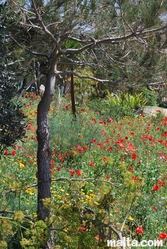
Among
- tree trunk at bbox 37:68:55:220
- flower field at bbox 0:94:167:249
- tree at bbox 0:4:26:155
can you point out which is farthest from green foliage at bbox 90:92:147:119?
tree at bbox 0:4:26:155

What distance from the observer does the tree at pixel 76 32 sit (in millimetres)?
2924

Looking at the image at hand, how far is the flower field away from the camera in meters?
2.28

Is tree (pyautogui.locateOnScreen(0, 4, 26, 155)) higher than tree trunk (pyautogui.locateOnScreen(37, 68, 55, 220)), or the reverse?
tree (pyautogui.locateOnScreen(0, 4, 26, 155))

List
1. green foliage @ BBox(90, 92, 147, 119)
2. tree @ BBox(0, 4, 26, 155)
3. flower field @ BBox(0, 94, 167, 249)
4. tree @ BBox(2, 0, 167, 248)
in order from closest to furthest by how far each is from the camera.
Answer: flower field @ BBox(0, 94, 167, 249)
tree @ BBox(0, 4, 26, 155)
tree @ BBox(2, 0, 167, 248)
green foliage @ BBox(90, 92, 147, 119)

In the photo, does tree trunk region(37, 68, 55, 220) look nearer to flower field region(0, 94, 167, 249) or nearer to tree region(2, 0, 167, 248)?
tree region(2, 0, 167, 248)

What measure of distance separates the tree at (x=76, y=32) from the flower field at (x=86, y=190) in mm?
188

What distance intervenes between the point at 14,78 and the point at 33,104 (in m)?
8.56

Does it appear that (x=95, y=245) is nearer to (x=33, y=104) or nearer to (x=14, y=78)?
(x=14, y=78)

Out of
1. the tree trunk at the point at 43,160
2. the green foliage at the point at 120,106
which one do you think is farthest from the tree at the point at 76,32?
the green foliage at the point at 120,106

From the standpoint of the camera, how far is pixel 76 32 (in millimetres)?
3201

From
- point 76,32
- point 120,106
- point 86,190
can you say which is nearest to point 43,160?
point 76,32

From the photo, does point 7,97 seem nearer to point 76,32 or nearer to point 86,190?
point 76,32

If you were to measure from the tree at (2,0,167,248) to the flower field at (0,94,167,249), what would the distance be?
0.19 meters

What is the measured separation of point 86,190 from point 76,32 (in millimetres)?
1738
